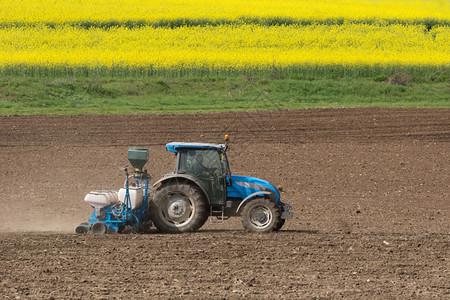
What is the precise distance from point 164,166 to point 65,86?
34.0 ft

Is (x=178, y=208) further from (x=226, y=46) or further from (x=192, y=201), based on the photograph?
(x=226, y=46)

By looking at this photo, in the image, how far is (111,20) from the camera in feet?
119

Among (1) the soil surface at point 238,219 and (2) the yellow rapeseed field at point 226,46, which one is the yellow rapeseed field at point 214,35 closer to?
(2) the yellow rapeseed field at point 226,46

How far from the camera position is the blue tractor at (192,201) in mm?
11219

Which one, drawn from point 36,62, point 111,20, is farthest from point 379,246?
point 111,20

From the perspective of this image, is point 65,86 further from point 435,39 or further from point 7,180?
point 435,39

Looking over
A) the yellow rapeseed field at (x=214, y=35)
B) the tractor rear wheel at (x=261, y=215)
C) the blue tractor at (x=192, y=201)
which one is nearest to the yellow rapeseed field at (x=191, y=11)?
the yellow rapeseed field at (x=214, y=35)

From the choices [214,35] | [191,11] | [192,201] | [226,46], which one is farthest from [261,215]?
[191,11]

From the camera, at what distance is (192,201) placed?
37.1 ft

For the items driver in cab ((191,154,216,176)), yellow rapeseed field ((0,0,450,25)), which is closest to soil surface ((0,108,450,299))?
driver in cab ((191,154,216,176))

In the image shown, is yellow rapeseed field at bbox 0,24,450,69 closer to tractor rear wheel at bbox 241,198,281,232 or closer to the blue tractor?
the blue tractor

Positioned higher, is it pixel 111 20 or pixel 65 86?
pixel 111 20

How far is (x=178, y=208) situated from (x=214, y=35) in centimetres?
2467

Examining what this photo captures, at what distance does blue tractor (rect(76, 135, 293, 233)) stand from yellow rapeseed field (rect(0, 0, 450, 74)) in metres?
18.6
